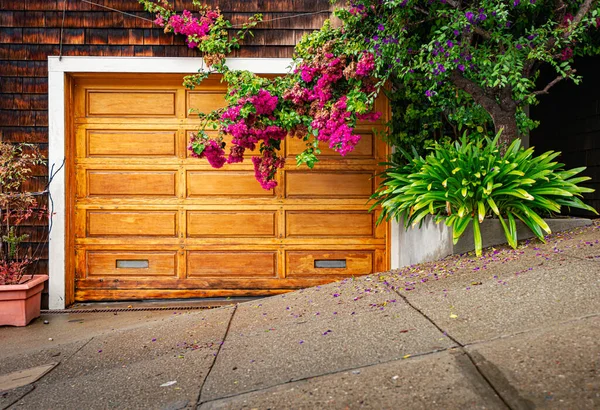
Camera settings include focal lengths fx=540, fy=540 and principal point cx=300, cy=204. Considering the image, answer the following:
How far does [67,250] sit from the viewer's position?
5562 mm

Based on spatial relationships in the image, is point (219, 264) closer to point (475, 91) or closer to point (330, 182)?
point (330, 182)

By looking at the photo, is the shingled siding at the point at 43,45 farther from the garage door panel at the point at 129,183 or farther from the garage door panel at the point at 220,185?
the garage door panel at the point at 220,185

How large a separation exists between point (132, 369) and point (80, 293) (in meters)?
2.94

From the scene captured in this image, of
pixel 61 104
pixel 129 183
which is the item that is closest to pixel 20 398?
pixel 129 183

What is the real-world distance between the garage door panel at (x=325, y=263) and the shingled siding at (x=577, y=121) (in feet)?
9.48

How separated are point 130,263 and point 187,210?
826 mm

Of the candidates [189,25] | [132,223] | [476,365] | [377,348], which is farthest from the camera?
[132,223]

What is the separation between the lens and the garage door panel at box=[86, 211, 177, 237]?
226 inches

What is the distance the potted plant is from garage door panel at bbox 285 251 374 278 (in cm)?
248

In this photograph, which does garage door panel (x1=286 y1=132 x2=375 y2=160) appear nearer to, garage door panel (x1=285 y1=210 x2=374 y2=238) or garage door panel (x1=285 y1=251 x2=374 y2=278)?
garage door panel (x1=285 y1=210 x2=374 y2=238)

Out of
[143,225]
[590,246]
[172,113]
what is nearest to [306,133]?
[172,113]

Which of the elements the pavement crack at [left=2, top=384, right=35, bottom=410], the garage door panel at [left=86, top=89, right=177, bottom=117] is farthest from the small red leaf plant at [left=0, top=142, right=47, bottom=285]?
the pavement crack at [left=2, top=384, right=35, bottom=410]

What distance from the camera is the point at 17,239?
525 centimetres

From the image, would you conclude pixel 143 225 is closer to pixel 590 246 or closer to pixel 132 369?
pixel 132 369
